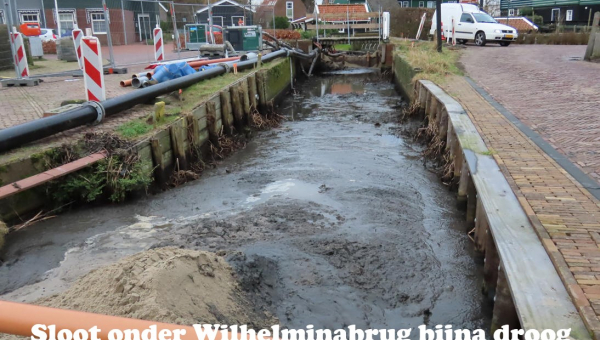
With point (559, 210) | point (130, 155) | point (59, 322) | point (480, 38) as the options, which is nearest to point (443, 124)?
point (559, 210)

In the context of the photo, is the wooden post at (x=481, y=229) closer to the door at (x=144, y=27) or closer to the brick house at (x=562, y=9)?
the door at (x=144, y=27)

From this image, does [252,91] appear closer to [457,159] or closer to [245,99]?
[245,99]

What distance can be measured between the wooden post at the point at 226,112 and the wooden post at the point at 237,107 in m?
0.20

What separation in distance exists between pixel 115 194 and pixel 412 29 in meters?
32.3

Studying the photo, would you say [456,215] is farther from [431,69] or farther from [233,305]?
[431,69]

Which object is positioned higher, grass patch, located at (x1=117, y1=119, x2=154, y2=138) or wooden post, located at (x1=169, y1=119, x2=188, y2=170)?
grass patch, located at (x1=117, y1=119, x2=154, y2=138)

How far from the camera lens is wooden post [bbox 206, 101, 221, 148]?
9750 mm

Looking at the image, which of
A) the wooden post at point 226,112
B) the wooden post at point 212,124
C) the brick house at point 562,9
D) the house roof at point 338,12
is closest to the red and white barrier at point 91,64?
the wooden post at point 212,124

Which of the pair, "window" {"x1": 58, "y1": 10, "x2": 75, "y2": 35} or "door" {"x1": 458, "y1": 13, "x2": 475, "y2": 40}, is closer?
"window" {"x1": 58, "y1": 10, "x2": 75, "y2": 35}

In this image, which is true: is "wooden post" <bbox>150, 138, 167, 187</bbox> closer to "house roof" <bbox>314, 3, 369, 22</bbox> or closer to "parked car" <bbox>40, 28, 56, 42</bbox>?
"parked car" <bbox>40, 28, 56, 42</bbox>

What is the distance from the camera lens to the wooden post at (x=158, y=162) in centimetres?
741

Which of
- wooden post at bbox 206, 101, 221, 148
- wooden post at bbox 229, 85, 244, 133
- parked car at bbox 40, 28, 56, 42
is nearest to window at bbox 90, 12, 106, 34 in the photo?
wooden post at bbox 229, 85, 244, 133

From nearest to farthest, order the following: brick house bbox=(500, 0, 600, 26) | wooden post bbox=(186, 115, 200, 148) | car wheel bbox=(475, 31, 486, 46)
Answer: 1. wooden post bbox=(186, 115, 200, 148)
2. car wheel bbox=(475, 31, 486, 46)
3. brick house bbox=(500, 0, 600, 26)

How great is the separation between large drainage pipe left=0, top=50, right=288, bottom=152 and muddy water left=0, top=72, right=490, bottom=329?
110 cm
